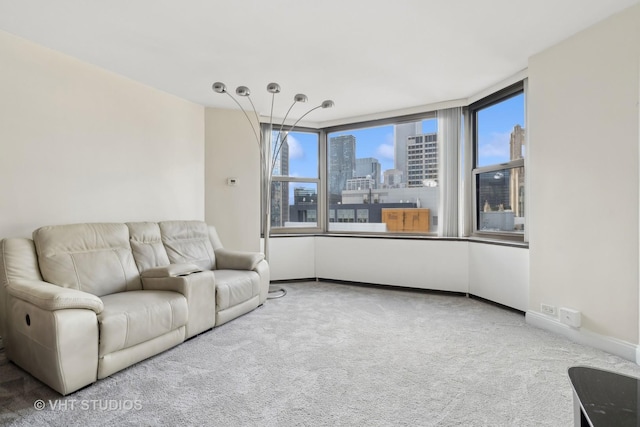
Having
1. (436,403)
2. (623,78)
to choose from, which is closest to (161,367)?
(436,403)

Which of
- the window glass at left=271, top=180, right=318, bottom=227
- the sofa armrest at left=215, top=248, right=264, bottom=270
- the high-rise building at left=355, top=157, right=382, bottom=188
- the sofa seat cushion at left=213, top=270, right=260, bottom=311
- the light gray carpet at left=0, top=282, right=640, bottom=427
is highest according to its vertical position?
the high-rise building at left=355, top=157, right=382, bottom=188

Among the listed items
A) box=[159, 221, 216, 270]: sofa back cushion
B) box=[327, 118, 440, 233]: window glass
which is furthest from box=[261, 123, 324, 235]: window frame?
box=[159, 221, 216, 270]: sofa back cushion

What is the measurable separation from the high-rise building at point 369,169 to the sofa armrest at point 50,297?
3.67 m

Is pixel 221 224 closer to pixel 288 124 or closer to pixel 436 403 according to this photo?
pixel 288 124

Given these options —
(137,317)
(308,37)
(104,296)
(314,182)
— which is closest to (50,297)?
(137,317)

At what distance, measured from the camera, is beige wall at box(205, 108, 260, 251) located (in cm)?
439

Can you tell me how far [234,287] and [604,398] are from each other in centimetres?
265

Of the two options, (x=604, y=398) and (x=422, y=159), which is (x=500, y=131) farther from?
(x=604, y=398)

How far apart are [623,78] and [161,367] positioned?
372cm

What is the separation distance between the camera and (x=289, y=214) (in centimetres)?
504

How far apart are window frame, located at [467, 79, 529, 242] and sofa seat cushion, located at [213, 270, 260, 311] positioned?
2675 mm

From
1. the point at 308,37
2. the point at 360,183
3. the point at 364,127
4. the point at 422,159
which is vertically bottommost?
the point at 360,183

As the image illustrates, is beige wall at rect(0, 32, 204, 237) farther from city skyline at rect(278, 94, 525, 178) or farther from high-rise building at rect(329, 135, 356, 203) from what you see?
high-rise building at rect(329, 135, 356, 203)

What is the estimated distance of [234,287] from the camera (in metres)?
3.11
